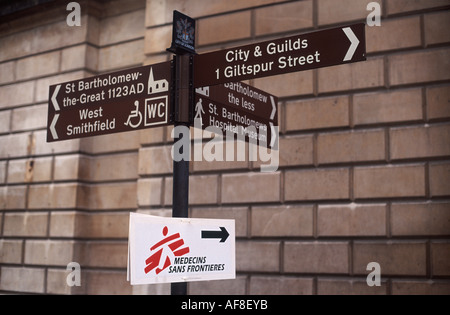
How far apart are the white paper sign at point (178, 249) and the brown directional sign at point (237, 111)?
878 mm

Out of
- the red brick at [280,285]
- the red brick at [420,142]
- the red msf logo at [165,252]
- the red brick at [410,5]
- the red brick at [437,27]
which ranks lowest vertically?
the red brick at [280,285]

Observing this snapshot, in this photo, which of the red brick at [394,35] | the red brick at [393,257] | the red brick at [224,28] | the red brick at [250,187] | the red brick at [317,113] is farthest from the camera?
the red brick at [224,28]

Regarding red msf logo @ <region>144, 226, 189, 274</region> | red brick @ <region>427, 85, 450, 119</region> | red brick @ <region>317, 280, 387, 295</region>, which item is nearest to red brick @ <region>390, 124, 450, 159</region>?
red brick @ <region>427, 85, 450, 119</region>

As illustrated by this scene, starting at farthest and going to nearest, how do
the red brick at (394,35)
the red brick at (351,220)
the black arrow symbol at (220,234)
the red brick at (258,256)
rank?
the red brick at (258,256) < the red brick at (394,35) < the red brick at (351,220) < the black arrow symbol at (220,234)

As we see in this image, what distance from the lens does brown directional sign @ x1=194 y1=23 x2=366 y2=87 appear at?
4039 millimetres

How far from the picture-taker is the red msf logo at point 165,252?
11.8ft

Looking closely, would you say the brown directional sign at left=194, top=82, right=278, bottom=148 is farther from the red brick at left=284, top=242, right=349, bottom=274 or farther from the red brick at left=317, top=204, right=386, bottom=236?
the red brick at left=284, top=242, right=349, bottom=274

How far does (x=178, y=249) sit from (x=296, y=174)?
3.30 m

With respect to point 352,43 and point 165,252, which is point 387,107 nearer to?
point 352,43

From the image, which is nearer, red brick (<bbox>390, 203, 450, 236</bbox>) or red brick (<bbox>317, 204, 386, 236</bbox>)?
red brick (<bbox>390, 203, 450, 236</bbox>)

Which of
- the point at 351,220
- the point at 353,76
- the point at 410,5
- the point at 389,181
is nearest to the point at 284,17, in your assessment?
the point at 353,76

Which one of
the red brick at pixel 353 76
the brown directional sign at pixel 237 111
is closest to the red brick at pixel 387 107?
the red brick at pixel 353 76

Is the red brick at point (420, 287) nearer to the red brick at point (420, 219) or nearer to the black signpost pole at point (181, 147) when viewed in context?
the red brick at point (420, 219)

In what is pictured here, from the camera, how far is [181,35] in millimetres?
4355
